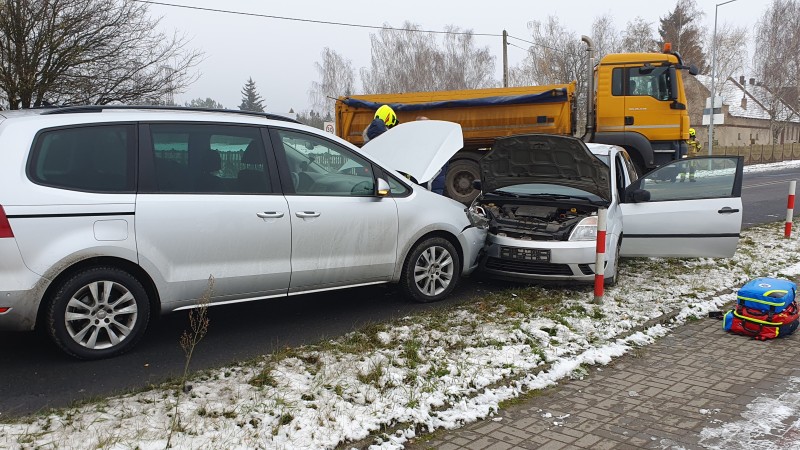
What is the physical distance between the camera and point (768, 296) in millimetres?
5359

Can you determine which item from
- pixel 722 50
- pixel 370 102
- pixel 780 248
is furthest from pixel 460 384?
pixel 722 50

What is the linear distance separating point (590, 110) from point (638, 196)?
19.7 ft

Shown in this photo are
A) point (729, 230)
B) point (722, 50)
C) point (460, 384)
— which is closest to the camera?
point (460, 384)

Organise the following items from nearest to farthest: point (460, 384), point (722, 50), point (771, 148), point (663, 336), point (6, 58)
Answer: point (460, 384) → point (663, 336) → point (6, 58) → point (771, 148) → point (722, 50)

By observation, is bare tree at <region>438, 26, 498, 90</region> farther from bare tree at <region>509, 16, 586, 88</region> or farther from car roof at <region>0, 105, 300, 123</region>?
car roof at <region>0, 105, 300, 123</region>

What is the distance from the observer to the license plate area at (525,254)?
21.0 ft

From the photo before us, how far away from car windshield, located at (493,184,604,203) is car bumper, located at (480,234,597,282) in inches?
30.0

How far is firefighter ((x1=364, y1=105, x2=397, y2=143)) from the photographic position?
9.90 meters

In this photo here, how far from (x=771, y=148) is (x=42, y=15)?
44.0 meters

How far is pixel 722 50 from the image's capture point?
2151 inches

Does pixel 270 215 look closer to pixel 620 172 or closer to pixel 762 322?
pixel 762 322

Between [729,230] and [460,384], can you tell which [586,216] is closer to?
[729,230]

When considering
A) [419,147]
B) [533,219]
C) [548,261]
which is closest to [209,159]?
[419,147]

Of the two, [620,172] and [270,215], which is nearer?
[270,215]
